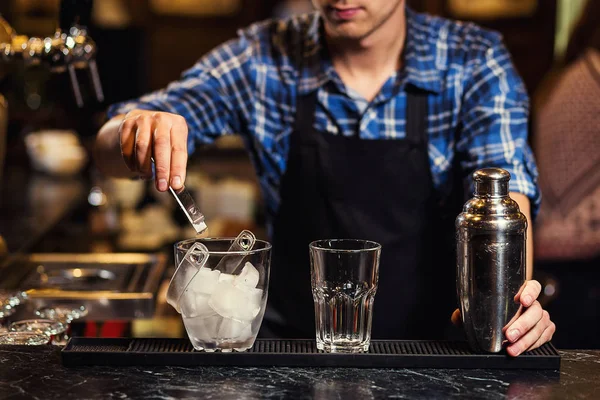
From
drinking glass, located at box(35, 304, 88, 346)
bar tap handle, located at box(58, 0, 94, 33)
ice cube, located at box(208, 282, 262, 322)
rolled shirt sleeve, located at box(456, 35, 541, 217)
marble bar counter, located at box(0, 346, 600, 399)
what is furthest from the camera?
rolled shirt sleeve, located at box(456, 35, 541, 217)

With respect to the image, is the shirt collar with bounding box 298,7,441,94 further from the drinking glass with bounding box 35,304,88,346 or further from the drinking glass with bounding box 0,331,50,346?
the drinking glass with bounding box 0,331,50,346

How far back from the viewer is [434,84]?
2.09 m

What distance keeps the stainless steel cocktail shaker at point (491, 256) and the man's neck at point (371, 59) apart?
0.85 metres

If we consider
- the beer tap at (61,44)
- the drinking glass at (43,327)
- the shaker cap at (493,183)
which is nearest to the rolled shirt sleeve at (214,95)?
the beer tap at (61,44)

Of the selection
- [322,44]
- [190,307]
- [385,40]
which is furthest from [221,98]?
[190,307]

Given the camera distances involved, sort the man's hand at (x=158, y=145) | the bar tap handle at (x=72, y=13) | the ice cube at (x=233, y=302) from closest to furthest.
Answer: the ice cube at (x=233, y=302), the man's hand at (x=158, y=145), the bar tap handle at (x=72, y=13)

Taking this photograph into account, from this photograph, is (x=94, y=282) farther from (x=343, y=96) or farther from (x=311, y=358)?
(x=311, y=358)

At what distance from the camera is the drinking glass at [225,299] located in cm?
128

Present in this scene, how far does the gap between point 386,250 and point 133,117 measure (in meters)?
0.75

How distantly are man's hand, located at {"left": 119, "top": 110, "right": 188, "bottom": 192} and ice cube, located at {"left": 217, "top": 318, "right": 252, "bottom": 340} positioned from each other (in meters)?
0.24

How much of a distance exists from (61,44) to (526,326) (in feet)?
3.58

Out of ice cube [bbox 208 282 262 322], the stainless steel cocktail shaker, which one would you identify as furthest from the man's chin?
ice cube [bbox 208 282 262 322]

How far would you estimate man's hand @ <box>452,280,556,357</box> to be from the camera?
4.26 feet

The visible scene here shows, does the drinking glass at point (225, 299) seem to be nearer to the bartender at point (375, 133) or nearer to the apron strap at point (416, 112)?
the bartender at point (375, 133)
